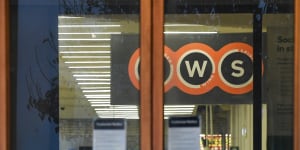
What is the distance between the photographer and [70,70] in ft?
12.8

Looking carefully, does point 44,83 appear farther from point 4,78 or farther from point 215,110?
point 215,110

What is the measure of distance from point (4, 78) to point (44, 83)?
307mm

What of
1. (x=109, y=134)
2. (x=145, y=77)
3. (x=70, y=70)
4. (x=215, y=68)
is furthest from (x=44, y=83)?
(x=215, y=68)

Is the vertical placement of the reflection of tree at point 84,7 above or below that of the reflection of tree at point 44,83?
above

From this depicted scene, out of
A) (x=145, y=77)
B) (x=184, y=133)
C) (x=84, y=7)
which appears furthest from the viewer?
(x=84, y=7)

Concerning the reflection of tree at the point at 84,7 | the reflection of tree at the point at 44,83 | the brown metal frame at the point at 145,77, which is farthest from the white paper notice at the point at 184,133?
the reflection of tree at the point at 84,7

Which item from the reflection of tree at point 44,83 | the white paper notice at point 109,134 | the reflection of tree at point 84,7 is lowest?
the white paper notice at point 109,134

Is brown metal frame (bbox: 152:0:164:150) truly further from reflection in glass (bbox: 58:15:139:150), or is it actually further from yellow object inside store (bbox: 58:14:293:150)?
reflection in glass (bbox: 58:15:139:150)

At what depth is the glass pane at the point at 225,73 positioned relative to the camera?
150 inches

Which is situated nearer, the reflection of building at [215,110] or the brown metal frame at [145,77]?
the brown metal frame at [145,77]

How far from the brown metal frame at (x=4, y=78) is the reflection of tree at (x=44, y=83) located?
0.20m

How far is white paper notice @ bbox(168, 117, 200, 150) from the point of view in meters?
3.75
